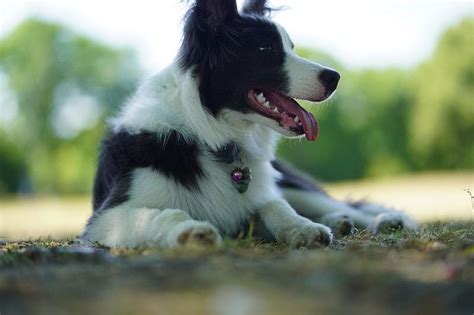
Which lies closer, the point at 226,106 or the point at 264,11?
the point at 226,106

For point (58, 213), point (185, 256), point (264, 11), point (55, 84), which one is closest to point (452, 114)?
point (58, 213)

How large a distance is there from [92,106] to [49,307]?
37.9 metres

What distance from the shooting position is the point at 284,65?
493cm

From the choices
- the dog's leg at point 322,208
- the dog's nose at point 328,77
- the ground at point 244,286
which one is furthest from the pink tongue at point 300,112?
the ground at point 244,286

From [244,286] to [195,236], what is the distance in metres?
1.38

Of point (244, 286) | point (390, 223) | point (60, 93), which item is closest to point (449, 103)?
point (60, 93)

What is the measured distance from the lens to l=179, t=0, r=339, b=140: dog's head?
4875 mm

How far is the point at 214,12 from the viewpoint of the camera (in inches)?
192

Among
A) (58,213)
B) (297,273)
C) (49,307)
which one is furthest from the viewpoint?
(58,213)

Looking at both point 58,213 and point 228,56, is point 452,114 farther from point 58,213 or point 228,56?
point 228,56

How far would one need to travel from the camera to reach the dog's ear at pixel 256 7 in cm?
544

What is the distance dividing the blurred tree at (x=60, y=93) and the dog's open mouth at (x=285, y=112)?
3110 centimetres

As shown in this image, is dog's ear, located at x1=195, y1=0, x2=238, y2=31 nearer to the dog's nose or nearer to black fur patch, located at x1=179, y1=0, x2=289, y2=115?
black fur patch, located at x1=179, y1=0, x2=289, y2=115

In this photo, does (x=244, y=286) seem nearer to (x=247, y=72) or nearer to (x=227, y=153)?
(x=227, y=153)
